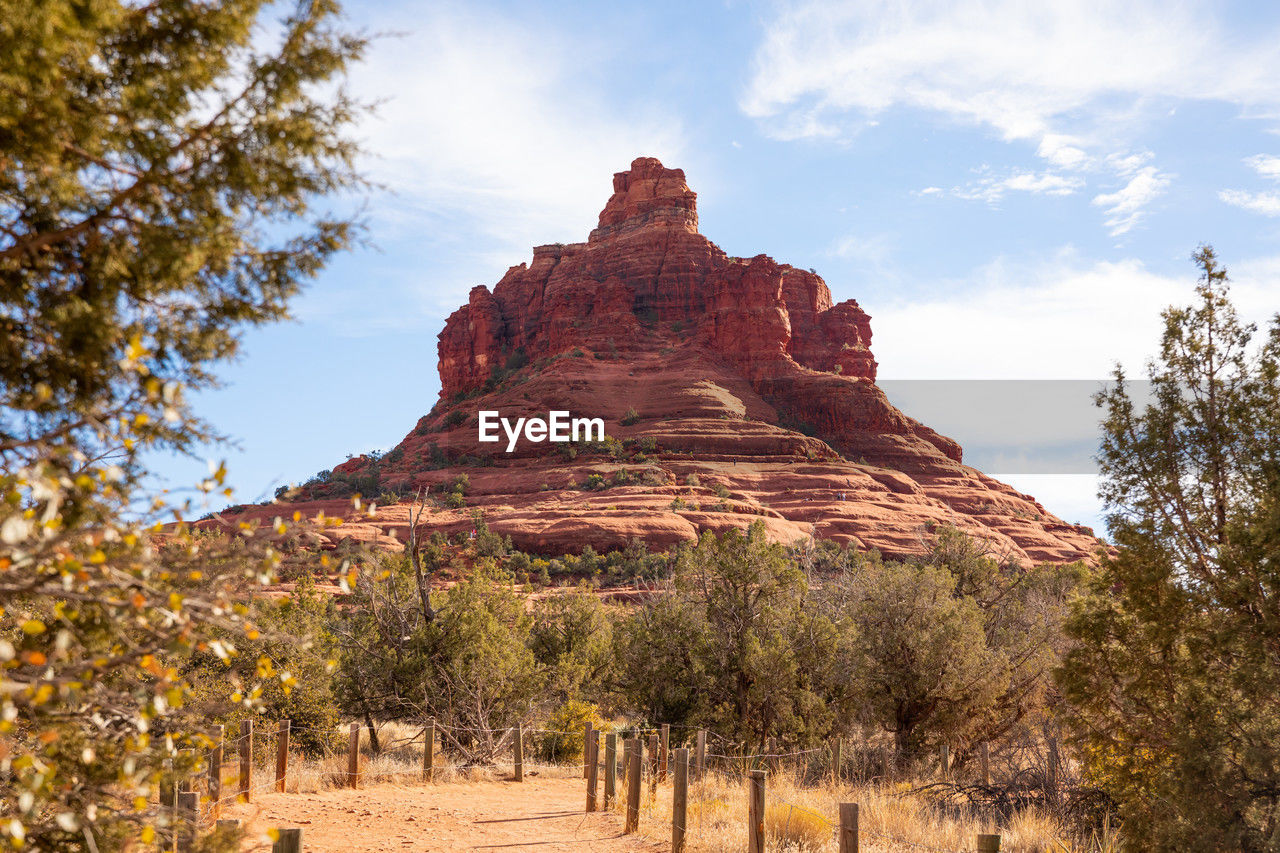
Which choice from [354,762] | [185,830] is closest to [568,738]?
[354,762]

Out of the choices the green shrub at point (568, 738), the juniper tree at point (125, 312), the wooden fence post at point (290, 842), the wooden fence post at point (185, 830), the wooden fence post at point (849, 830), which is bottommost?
the green shrub at point (568, 738)

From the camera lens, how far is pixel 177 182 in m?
4.25

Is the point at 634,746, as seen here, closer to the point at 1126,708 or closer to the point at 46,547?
the point at 1126,708

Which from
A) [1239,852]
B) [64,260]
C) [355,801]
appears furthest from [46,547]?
[355,801]

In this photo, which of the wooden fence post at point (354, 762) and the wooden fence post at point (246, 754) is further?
the wooden fence post at point (354, 762)

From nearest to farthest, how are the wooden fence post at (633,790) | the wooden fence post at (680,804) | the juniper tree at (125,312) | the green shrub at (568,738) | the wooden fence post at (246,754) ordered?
1. the juniper tree at (125,312)
2. the wooden fence post at (680,804)
3. the wooden fence post at (633,790)
4. the wooden fence post at (246,754)
5. the green shrub at (568,738)

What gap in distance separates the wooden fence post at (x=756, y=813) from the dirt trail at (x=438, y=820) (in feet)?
7.42

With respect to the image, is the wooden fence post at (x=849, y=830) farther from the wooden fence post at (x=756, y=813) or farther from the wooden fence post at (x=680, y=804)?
the wooden fence post at (x=680, y=804)

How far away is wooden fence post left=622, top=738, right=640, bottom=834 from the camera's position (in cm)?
1041

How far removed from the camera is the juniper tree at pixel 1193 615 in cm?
629

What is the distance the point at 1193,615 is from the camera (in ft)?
23.6

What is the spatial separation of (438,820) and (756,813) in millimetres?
5373

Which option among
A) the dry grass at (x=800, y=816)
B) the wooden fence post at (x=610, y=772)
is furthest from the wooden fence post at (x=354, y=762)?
the wooden fence post at (x=610, y=772)

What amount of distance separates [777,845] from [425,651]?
9.39m
